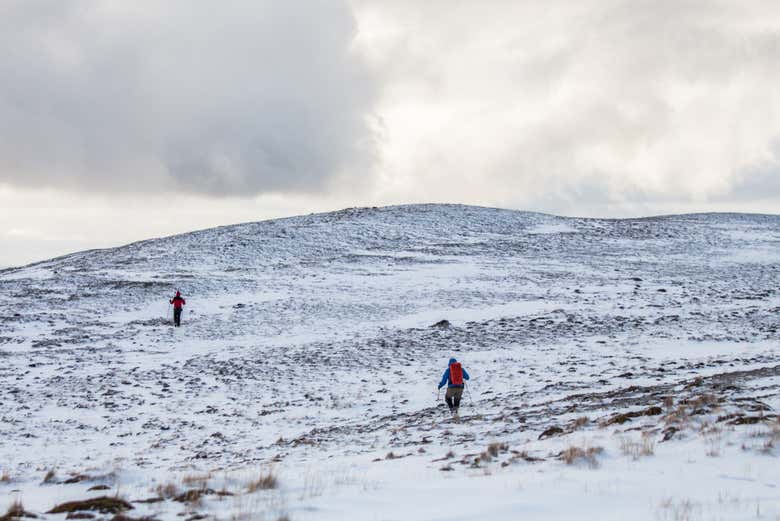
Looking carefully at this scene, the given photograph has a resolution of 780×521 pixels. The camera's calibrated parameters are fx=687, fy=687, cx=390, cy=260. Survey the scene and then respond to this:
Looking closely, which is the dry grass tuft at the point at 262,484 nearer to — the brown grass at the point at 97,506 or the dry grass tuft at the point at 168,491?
the dry grass tuft at the point at 168,491

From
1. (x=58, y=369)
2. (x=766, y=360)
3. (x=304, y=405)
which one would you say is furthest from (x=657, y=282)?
(x=58, y=369)

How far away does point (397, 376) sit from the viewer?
23.2 meters

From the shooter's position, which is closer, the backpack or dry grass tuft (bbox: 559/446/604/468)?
dry grass tuft (bbox: 559/446/604/468)

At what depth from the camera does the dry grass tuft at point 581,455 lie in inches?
369

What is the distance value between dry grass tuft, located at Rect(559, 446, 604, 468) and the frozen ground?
0.10 ft

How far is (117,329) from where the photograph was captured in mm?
31672

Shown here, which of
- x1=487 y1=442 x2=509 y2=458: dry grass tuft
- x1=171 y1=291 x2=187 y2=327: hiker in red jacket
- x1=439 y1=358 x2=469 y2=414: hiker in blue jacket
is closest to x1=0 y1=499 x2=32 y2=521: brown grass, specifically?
x1=487 y1=442 x2=509 y2=458: dry grass tuft

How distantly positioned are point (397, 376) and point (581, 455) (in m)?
13.9

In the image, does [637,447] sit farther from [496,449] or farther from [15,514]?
[15,514]

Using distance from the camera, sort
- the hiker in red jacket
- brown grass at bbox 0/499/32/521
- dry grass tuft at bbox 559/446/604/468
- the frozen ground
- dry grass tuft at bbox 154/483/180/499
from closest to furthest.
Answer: brown grass at bbox 0/499/32/521 → dry grass tuft at bbox 154/483/180/499 → the frozen ground → dry grass tuft at bbox 559/446/604/468 → the hiker in red jacket

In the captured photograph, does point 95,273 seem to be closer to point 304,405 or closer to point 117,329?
point 117,329

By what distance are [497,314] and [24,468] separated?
22983 mm

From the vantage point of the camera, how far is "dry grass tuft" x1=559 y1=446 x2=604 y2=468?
9.37m

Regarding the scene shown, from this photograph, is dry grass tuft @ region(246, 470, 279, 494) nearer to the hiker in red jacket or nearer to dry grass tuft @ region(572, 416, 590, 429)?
dry grass tuft @ region(572, 416, 590, 429)
